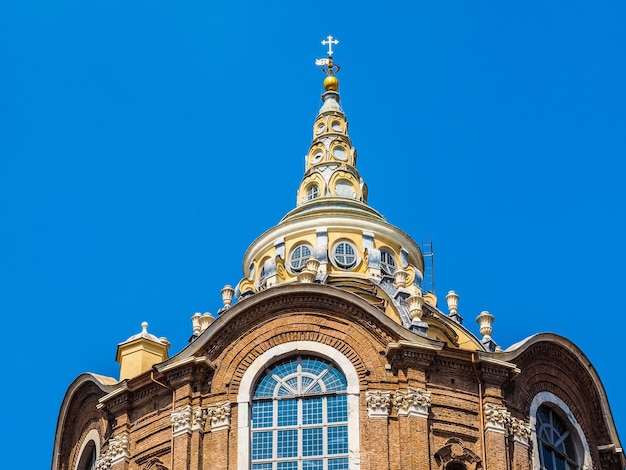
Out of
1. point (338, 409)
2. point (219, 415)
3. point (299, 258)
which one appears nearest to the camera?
point (338, 409)

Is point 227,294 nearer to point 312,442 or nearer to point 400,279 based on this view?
point 400,279

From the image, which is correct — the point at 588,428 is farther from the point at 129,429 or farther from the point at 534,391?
the point at 129,429

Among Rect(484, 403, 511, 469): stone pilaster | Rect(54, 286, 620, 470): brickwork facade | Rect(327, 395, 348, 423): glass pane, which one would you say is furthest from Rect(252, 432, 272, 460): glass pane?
Rect(484, 403, 511, 469): stone pilaster

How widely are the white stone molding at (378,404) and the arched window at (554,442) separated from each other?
628 centimetres

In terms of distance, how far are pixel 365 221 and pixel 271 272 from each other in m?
4.64

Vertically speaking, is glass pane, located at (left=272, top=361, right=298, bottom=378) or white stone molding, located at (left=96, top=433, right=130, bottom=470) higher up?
glass pane, located at (left=272, top=361, right=298, bottom=378)

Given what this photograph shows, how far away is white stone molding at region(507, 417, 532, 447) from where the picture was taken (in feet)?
180

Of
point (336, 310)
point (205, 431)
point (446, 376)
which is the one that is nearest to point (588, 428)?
point (446, 376)

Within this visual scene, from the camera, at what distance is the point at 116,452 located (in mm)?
56406

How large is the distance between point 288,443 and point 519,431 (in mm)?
8237

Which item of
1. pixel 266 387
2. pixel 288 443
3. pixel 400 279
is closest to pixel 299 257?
pixel 400 279

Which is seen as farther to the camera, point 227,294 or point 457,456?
point 227,294

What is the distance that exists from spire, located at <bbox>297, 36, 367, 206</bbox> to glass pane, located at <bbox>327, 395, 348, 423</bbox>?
17.7m

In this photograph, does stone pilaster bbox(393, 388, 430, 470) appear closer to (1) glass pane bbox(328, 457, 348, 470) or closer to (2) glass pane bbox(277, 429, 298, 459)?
(1) glass pane bbox(328, 457, 348, 470)
